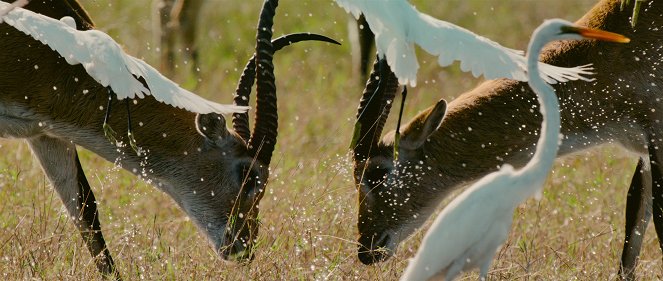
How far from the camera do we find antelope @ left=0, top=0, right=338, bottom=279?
614 cm

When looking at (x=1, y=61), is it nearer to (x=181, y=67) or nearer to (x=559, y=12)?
(x=181, y=67)

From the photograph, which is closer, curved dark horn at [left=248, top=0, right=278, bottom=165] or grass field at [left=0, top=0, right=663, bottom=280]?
grass field at [left=0, top=0, right=663, bottom=280]

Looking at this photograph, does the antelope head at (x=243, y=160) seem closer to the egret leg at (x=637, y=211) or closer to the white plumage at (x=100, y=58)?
the white plumage at (x=100, y=58)

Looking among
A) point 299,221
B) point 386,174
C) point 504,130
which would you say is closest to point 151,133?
point 299,221

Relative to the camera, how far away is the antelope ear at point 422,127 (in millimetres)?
6250

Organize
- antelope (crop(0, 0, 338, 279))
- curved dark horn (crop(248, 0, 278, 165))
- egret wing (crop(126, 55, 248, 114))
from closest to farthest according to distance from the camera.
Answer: egret wing (crop(126, 55, 248, 114))
curved dark horn (crop(248, 0, 278, 165))
antelope (crop(0, 0, 338, 279))

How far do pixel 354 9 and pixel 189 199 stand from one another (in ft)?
5.74

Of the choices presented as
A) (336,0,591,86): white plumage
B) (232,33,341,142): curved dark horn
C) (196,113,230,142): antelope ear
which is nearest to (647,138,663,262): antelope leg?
(336,0,591,86): white plumage

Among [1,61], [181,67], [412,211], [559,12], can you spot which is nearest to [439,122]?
[412,211]

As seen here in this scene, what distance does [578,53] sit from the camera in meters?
6.46

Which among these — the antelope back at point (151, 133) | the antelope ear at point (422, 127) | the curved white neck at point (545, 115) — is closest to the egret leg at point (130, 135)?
the antelope back at point (151, 133)

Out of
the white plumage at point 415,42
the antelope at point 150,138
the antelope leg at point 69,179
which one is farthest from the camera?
the antelope leg at point 69,179

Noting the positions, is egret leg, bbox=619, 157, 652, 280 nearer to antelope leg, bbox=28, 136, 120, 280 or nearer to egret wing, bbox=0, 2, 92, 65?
antelope leg, bbox=28, 136, 120, 280

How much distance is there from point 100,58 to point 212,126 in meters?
1.20
